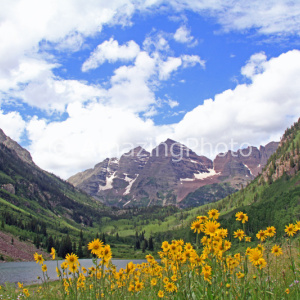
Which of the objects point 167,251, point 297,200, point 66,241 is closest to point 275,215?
point 297,200

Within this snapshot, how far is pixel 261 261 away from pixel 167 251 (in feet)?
10.7

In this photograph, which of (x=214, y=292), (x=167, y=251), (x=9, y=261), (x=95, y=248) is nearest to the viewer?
(x=214, y=292)

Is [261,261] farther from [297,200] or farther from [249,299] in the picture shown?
[297,200]

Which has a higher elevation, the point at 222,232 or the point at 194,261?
the point at 222,232

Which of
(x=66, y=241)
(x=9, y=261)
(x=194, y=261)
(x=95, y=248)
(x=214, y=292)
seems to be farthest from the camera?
(x=66, y=241)

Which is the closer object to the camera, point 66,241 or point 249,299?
point 249,299

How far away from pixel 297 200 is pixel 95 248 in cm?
20993

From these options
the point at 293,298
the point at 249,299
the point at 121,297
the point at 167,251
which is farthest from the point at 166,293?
the point at 293,298

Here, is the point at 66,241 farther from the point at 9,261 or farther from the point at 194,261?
the point at 194,261

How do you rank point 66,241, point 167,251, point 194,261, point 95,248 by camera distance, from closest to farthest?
point 95,248, point 194,261, point 167,251, point 66,241

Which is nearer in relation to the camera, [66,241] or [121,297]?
[121,297]

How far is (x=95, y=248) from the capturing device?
5.84 m

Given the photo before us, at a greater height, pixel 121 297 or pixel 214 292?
pixel 214 292

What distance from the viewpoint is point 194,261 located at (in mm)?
6641
